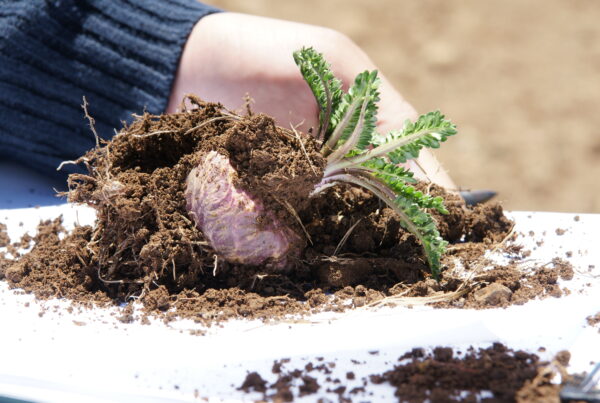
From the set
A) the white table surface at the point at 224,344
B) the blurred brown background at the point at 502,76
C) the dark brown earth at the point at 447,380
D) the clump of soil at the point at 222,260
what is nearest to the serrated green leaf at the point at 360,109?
the clump of soil at the point at 222,260

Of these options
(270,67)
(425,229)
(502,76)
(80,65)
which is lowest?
(425,229)

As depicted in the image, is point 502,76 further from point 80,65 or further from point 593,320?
point 593,320

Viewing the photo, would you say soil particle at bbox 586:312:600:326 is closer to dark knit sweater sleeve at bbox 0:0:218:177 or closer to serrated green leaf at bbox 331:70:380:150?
serrated green leaf at bbox 331:70:380:150

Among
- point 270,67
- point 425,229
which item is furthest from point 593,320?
point 270,67

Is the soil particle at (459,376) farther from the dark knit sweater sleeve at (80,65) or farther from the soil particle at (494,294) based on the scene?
the dark knit sweater sleeve at (80,65)

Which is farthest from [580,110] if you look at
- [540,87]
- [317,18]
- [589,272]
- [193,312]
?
[193,312]

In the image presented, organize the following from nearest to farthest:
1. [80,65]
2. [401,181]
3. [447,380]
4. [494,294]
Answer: [447,380], [494,294], [401,181], [80,65]
